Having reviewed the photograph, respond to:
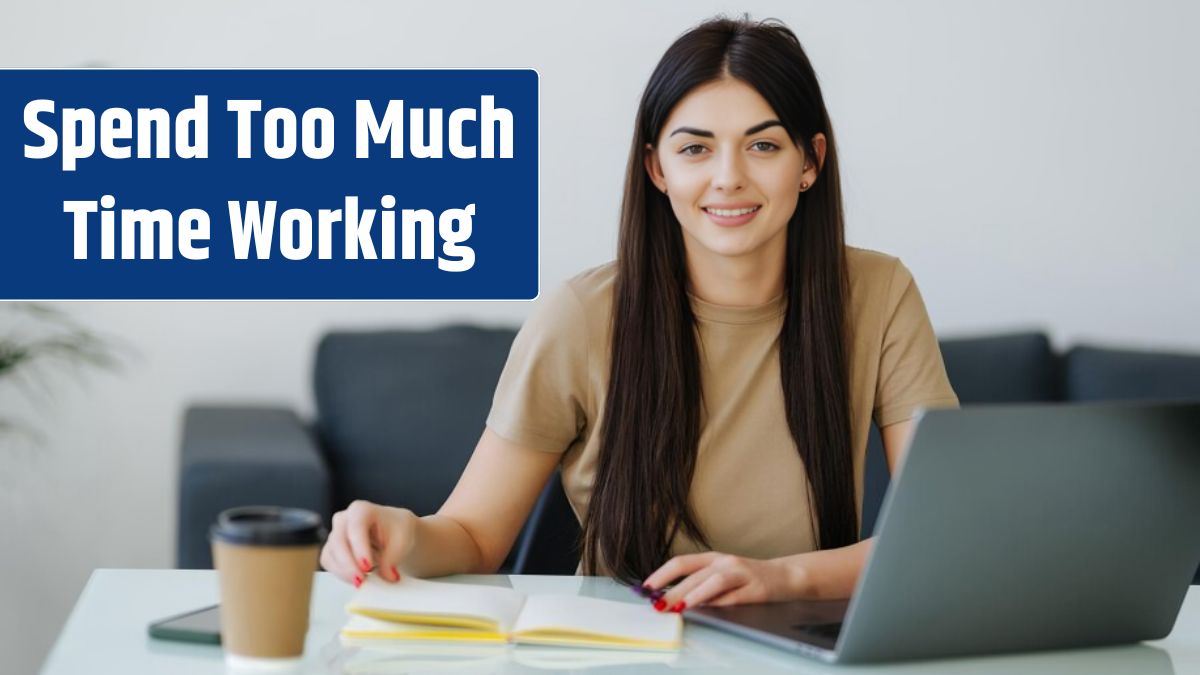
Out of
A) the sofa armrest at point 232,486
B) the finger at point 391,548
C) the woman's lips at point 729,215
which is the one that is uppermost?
the woman's lips at point 729,215

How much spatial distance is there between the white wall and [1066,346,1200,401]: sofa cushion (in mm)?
212

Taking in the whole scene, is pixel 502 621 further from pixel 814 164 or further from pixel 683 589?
pixel 814 164

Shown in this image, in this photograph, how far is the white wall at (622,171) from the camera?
112 inches

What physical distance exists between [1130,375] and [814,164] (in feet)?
4.34

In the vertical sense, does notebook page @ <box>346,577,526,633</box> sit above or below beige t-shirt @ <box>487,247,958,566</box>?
below

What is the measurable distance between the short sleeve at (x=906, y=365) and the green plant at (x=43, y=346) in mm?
1678

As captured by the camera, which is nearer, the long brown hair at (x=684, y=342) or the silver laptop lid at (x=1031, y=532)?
the silver laptop lid at (x=1031, y=532)

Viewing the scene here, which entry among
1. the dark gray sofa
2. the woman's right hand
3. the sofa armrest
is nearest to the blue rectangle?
the dark gray sofa

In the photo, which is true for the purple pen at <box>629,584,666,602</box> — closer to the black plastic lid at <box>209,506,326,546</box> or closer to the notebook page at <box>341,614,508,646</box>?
the notebook page at <box>341,614,508,646</box>

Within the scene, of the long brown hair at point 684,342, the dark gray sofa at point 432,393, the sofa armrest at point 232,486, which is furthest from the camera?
the dark gray sofa at point 432,393

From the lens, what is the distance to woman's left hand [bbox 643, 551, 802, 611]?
4.10ft

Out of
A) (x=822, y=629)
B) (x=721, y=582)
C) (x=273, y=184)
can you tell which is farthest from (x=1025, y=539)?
(x=273, y=184)

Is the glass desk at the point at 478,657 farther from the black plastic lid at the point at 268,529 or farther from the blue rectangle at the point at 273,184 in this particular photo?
the blue rectangle at the point at 273,184

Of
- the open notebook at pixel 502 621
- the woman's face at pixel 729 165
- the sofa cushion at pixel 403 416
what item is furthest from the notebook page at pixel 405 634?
the sofa cushion at pixel 403 416
